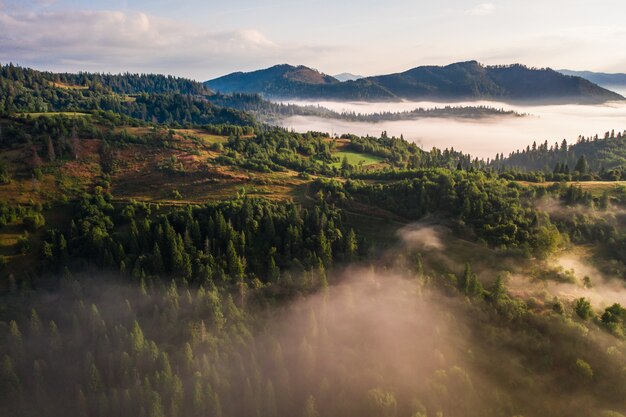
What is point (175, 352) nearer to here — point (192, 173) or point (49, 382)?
point (49, 382)

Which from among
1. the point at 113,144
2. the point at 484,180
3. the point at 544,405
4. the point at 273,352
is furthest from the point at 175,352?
the point at 113,144

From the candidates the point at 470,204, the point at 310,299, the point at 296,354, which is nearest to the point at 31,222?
the point at 310,299

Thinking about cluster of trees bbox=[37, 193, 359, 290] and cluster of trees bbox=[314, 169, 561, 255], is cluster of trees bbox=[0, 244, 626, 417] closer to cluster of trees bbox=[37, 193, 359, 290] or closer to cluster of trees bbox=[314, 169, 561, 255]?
cluster of trees bbox=[37, 193, 359, 290]

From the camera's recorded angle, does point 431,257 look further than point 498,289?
Yes

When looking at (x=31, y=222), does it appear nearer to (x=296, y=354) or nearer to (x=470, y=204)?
(x=296, y=354)

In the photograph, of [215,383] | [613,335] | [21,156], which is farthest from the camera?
[21,156]

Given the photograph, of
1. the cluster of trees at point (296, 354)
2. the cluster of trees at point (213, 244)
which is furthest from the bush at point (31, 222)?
the cluster of trees at point (296, 354)

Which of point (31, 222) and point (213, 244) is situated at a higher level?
point (31, 222)

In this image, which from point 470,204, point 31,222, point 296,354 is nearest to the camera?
point 296,354

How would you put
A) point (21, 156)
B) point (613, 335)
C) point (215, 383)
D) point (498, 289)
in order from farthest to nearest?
point (21, 156) < point (498, 289) < point (613, 335) < point (215, 383)

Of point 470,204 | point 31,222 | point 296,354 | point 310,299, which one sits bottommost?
point 296,354
